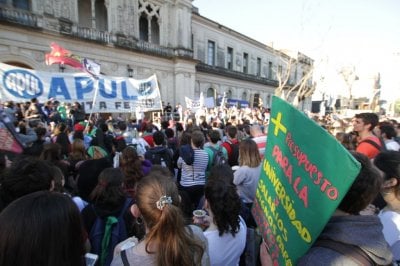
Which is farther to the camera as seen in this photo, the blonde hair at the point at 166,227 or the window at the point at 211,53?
the window at the point at 211,53

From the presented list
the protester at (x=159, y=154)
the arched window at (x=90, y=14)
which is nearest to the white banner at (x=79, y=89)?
the protester at (x=159, y=154)

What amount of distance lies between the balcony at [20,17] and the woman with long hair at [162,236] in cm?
1526

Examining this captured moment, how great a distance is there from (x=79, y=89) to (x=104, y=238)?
276 inches

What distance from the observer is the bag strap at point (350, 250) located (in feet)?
3.47

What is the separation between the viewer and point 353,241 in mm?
1095

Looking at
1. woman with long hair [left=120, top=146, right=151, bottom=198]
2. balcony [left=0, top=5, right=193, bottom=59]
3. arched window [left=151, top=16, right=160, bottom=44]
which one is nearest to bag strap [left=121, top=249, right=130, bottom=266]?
woman with long hair [left=120, top=146, right=151, bottom=198]

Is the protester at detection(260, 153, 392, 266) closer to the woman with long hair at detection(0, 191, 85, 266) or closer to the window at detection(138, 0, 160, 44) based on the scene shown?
the woman with long hair at detection(0, 191, 85, 266)

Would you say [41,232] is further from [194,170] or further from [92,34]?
[92,34]

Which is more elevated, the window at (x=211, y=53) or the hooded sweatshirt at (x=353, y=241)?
the window at (x=211, y=53)

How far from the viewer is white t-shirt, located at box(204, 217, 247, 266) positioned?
2.03 m

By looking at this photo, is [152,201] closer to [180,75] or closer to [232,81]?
[180,75]

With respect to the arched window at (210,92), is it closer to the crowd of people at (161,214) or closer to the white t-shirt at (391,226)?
the crowd of people at (161,214)

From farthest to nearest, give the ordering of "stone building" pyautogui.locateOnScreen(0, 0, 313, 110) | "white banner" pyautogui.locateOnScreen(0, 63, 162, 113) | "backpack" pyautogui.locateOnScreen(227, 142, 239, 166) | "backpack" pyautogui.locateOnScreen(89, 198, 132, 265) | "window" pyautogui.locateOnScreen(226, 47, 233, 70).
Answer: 1. "window" pyautogui.locateOnScreen(226, 47, 233, 70)
2. "stone building" pyautogui.locateOnScreen(0, 0, 313, 110)
3. "white banner" pyautogui.locateOnScreen(0, 63, 162, 113)
4. "backpack" pyautogui.locateOnScreen(227, 142, 239, 166)
5. "backpack" pyautogui.locateOnScreen(89, 198, 132, 265)

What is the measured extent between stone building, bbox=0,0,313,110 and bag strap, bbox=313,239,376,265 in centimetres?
1571
